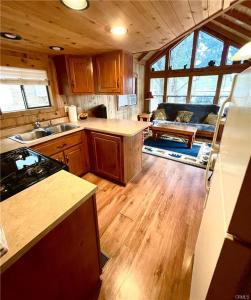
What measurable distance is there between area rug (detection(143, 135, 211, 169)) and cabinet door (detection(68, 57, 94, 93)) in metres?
1.97

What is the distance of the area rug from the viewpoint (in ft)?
10.8

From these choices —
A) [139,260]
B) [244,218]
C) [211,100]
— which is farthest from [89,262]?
[211,100]

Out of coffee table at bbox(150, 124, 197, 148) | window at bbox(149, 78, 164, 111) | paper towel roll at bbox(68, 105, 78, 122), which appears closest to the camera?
paper towel roll at bbox(68, 105, 78, 122)

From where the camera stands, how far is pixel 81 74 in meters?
2.64

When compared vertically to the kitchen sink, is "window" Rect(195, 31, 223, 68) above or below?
above

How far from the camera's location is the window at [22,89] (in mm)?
2129

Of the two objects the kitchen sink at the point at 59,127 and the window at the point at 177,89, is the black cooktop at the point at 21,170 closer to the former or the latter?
the kitchen sink at the point at 59,127

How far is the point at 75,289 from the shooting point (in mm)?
1016

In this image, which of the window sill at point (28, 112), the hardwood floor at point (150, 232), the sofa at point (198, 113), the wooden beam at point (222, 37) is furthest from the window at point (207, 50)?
the window sill at point (28, 112)

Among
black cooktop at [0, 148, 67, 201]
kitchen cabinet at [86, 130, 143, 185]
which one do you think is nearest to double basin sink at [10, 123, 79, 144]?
kitchen cabinet at [86, 130, 143, 185]

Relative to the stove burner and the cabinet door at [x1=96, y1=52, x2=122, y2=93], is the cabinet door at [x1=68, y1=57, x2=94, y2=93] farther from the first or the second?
the stove burner

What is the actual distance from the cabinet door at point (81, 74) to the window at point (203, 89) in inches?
169

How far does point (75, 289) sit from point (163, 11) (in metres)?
2.15

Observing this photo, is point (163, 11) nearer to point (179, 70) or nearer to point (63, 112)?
point (63, 112)
